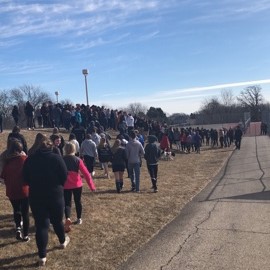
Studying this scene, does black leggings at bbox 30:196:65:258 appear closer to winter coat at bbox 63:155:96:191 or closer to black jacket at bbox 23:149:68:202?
black jacket at bbox 23:149:68:202

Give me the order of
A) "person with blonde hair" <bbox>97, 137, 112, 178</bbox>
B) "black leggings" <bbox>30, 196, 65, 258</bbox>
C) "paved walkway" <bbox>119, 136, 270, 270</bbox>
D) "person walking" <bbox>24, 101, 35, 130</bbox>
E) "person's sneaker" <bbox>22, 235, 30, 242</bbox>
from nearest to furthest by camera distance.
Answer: "black leggings" <bbox>30, 196, 65, 258</bbox> < "paved walkway" <bbox>119, 136, 270, 270</bbox> < "person's sneaker" <bbox>22, 235, 30, 242</bbox> < "person with blonde hair" <bbox>97, 137, 112, 178</bbox> < "person walking" <bbox>24, 101, 35, 130</bbox>

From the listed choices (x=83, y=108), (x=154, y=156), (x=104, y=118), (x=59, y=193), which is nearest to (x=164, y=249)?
(x=59, y=193)

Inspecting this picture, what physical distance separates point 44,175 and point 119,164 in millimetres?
6591

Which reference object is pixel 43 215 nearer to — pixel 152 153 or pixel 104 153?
pixel 152 153

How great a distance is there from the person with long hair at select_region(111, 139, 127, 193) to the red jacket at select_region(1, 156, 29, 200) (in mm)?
5622

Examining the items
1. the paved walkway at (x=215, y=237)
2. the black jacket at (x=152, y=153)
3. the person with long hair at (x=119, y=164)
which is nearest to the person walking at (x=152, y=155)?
the black jacket at (x=152, y=153)

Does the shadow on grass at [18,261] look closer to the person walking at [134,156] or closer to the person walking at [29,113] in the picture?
the person walking at [134,156]

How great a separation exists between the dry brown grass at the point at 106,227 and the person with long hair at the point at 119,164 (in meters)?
0.33

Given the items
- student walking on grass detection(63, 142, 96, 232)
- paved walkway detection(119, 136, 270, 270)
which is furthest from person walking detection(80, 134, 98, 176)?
student walking on grass detection(63, 142, 96, 232)

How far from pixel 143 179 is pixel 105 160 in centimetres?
172

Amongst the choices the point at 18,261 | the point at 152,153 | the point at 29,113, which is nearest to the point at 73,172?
the point at 18,261

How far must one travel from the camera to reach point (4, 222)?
27.1ft

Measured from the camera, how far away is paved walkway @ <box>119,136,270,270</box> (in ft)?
20.6

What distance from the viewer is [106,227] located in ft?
27.8
